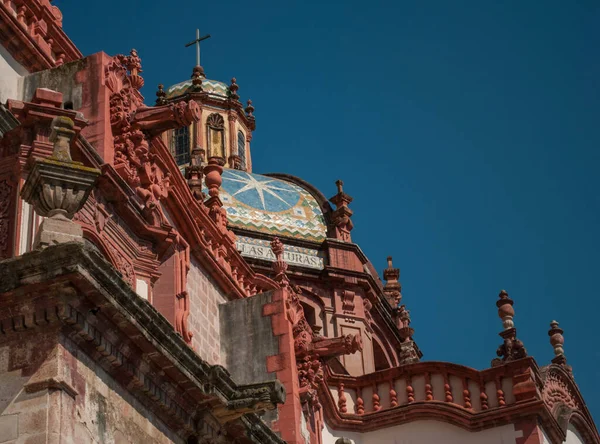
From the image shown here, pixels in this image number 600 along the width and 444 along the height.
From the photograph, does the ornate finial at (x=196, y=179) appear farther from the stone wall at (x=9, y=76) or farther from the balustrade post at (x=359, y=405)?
the balustrade post at (x=359, y=405)

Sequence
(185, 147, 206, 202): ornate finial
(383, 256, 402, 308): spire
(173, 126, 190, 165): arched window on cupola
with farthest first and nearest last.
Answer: (173, 126, 190, 165): arched window on cupola, (383, 256, 402, 308): spire, (185, 147, 206, 202): ornate finial

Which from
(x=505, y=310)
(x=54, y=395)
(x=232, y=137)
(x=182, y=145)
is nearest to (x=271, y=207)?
(x=232, y=137)

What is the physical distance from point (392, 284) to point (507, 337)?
15246 millimetres

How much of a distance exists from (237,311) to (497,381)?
21.7 feet

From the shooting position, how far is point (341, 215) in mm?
41688

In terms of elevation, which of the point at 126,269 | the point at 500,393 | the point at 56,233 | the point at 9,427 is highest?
the point at 500,393

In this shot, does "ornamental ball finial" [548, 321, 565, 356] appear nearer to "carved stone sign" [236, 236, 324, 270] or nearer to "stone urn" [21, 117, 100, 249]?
"carved stone sign" [236, 236, 324, 270]

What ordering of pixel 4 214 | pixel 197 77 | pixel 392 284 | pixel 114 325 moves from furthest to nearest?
1. pixel 197 77
2. pixel 392 284
3. pixel 4 214
4. pixel 114 325

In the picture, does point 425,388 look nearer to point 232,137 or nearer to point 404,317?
point 404,317

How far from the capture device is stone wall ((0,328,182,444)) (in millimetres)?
11617

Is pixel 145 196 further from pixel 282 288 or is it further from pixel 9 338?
pixel 9 338

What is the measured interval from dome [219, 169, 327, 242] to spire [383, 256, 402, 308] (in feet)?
11.4

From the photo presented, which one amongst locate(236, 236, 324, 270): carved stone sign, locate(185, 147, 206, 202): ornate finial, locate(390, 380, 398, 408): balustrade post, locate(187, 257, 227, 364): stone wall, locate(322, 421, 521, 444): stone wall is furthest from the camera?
locate(236, 236, 324, 270): carved stone sign

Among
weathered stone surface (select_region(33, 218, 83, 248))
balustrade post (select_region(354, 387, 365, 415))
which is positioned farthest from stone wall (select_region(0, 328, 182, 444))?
balustrade post (select_region(354, 387, 365, 415))
